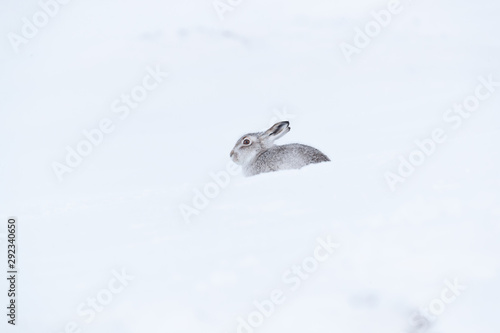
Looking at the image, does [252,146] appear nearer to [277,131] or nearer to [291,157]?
[277,131]

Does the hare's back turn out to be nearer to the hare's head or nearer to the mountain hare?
the mountain hare

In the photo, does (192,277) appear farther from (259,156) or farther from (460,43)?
(460,43)

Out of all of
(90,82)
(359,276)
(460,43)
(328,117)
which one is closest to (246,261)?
(359,276)

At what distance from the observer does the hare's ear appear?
21.2ft

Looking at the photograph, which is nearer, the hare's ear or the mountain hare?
the mountain hare

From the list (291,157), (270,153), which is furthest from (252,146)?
(291,157)

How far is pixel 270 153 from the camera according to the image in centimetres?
631

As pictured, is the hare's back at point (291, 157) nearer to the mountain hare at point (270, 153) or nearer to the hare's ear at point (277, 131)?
the mountain hare at point (270, 153)

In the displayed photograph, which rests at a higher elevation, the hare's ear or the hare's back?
the hare's ear

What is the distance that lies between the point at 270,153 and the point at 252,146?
303mm

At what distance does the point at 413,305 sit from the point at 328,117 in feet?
11.4

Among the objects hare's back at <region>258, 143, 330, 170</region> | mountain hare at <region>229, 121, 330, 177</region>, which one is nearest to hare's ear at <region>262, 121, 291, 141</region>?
mountain hare at <region>229, 121, 330, 177</region>

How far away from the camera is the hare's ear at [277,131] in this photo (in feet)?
21.2

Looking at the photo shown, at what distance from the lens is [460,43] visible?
25.7ft
